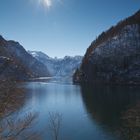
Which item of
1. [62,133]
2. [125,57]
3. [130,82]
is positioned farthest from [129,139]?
[125,57]

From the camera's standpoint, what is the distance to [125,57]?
186875 mm

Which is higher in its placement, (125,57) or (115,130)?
(125,57)

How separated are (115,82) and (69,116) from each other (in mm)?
126452

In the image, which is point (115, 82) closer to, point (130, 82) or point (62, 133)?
point (130, 82)

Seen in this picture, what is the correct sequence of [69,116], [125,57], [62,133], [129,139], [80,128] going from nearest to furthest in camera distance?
1. [129,139]
2. [62,133]
3. [80,128]
4. [69,116]
5. [125,57]

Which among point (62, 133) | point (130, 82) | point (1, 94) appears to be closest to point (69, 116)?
point (62, 133)

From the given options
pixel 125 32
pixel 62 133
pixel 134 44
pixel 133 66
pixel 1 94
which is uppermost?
pixel 125 32

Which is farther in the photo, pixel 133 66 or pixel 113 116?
pixel 133 66

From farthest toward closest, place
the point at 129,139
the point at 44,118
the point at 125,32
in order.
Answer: the point at 125,32, the point at 44,118, the point at 129,139

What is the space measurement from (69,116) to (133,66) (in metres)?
131

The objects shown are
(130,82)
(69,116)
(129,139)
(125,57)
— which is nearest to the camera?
(129,139)

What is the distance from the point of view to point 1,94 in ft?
48.5

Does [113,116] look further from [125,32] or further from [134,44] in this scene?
[125,32]

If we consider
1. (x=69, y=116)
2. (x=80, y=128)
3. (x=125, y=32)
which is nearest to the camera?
(x=80, y=128)
